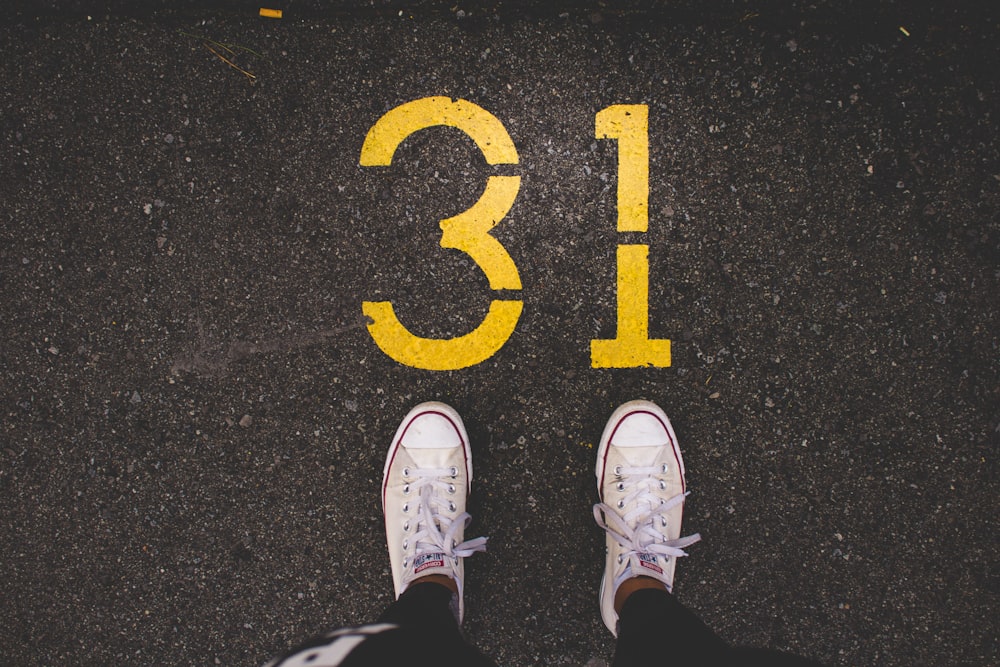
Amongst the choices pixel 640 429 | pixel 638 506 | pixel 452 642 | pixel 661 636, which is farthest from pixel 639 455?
pixel 452 642

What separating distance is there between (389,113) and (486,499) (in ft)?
5.33

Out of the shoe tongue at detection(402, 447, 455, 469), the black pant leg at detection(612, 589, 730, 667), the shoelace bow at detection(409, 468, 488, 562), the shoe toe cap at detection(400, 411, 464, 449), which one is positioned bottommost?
the black pant leg at detection(612, 589, 730, 667)

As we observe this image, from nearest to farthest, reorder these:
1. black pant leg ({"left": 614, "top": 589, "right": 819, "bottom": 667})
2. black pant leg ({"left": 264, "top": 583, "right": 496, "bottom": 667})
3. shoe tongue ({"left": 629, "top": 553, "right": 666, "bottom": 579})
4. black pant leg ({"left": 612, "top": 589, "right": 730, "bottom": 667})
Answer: black pant leg ({"left": 264, "top": 583, "right": 496, "bottom": 667}) < black pant leg ({"left": 614, "top": 589, "right": 819, "bottom": 667}) < black pant leg ({"left": 612, "top": 589, "right": 730, "bottom": 667}) < shoe tongue ({"left": 629, "top": 553, "right": 666, "bottom": 579})

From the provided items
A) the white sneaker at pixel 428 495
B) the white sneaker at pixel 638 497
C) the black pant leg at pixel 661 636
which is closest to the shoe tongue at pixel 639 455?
the white sneaker at pixel 638 497

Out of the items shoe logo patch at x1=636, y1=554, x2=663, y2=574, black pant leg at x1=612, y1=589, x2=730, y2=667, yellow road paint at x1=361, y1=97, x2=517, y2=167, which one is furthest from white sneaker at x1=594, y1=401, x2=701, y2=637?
yellow road paint at x1=361, y1=97, x2=517, y2=167

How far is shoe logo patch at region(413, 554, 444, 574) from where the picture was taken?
7.18 feet

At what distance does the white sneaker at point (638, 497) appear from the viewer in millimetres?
2172

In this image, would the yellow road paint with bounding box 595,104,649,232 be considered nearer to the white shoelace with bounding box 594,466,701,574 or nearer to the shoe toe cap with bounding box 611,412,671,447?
the shoe toe cap with bounding box 611,412,671,447

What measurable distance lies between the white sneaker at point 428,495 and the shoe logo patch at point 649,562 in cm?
62

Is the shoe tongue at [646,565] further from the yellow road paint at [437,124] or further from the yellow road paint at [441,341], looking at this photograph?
the yellow road paint at [437,124]

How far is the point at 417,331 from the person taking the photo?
225cm

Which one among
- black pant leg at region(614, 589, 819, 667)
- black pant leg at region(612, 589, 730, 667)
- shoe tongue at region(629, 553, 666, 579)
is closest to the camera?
black pant leg at region(614, 589, 819, 667)

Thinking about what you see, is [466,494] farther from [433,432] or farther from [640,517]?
[640,517]

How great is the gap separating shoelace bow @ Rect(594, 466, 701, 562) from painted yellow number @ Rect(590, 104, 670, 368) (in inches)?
18.7
